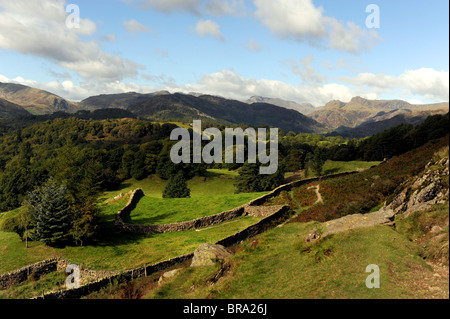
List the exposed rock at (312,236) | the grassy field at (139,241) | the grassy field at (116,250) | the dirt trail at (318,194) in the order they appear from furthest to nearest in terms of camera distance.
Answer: the dirt trail at (318,194)
the grassy field at (139,241)
the grassy field at (116,250)
the exposed rock at (312,236)

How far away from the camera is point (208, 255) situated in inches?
751

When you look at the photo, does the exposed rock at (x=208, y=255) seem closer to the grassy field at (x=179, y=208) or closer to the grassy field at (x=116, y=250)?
the grassy field at (x=116, y=250)

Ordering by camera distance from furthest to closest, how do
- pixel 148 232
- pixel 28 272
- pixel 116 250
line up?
pixel 148 232 < pixel 116 250 < pixel 28 272

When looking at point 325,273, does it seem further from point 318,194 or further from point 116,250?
point 318,194

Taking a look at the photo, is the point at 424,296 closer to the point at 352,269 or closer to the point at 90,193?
the point at 352,269

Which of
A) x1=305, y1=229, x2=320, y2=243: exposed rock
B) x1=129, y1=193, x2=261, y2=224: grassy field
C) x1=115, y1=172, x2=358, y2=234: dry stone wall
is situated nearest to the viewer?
x1=305, y1=229, x2=320, y2=243: exposed rock

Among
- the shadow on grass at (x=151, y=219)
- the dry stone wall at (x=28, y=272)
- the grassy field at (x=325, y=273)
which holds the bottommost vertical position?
the dry stone wall at (x=28, y=272)

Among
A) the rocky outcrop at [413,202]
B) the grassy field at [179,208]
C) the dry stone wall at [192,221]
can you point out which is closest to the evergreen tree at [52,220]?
the dry stone wall at [192,221]

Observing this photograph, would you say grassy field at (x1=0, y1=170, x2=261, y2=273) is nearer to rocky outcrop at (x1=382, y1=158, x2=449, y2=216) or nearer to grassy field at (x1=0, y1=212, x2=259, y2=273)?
grassy field at (x1=0, y1=212, x2=259, y2=273)

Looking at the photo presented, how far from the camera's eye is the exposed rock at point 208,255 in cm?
1851

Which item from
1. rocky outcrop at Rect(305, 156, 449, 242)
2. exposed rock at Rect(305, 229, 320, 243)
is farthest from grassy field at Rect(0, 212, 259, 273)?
rocky outcrop at Rect(305, 156, 449, 242)

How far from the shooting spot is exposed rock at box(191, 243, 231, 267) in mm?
18509

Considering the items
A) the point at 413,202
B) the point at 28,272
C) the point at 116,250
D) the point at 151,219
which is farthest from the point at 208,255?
the point at 151,219
